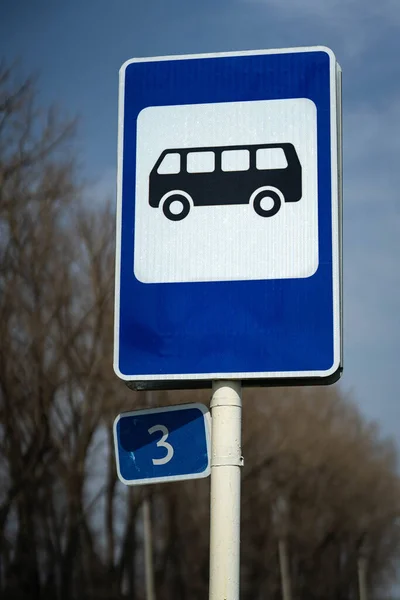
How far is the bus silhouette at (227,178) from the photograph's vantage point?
7.54ft

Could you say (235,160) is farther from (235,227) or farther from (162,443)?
(162,443)

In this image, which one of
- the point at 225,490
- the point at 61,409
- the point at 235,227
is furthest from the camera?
the point at 61,409

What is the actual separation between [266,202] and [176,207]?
0.68 ft

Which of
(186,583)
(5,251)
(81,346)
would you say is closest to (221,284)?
(5,251)

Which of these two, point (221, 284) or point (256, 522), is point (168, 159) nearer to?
point (221, 284)

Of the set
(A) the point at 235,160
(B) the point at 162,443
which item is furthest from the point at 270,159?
(B) the point at 162,443

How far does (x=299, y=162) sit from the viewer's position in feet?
7.62

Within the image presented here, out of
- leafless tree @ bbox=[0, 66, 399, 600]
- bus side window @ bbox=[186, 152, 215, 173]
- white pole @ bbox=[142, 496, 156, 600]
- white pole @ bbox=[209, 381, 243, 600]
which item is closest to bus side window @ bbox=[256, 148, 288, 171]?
bus side window @ bbox=[186, 152, 215, 173]

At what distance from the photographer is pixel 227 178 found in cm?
232

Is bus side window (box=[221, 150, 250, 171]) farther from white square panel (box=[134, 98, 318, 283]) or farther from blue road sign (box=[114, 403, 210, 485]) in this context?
blue road sign (box=[114, 403, 210, 485])

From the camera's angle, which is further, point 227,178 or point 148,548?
point 148,548

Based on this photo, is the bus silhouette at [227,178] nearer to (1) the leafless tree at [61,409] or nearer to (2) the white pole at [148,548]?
(1) the leafless tree at [61,409]

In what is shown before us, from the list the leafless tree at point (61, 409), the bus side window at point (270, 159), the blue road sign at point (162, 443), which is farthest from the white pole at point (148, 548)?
the bus side window at point (270, 159)

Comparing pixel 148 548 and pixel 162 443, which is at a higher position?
pixel 162 443
